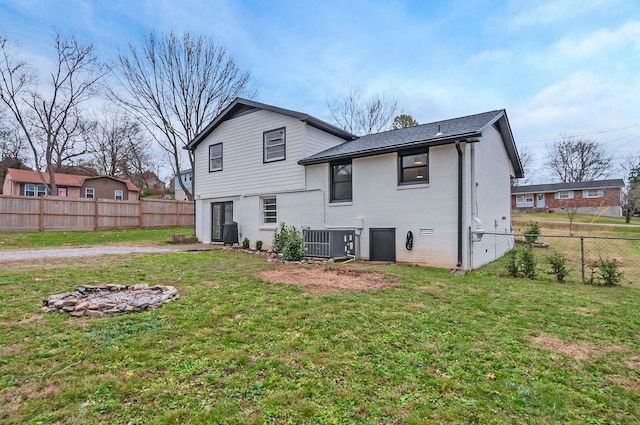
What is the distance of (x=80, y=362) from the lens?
109 inches

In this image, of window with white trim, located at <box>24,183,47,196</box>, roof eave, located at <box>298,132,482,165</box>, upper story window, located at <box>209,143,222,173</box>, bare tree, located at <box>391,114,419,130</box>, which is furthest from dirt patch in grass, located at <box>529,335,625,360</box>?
window with white trim, located at <box>24,183,47,196</box>

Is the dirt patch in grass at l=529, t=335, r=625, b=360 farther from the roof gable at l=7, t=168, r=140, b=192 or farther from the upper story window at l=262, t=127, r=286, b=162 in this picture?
the roof gable at l=7, t=168, r=140, b=192

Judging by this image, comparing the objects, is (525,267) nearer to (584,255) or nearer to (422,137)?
(422,137)

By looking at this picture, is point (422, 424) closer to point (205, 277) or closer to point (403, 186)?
point (205, 277)

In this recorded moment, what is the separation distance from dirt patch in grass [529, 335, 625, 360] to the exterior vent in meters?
6.60

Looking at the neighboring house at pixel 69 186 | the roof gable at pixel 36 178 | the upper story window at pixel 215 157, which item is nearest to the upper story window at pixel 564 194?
the upper story window at pixel 215 157

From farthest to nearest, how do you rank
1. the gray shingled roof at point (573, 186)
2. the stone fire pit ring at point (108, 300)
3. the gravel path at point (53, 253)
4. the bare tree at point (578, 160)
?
1. the bare tree at point (578, 160)
2. the gray shingled roof at point (573, 186)
3. the gravel path at point (53, 253)
4. the stone fire pit ring at point (108, 300)

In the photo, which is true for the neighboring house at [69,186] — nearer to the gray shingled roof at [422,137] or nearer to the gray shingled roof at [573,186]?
the gray shingled roof at [422,137]

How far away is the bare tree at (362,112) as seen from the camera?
25500 millimetres

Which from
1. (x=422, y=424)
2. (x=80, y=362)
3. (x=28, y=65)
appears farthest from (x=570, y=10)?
(x=28, y=65)

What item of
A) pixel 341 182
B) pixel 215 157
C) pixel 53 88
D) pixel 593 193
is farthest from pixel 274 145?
pixel 593 193

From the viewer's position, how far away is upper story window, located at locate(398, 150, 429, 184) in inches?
356

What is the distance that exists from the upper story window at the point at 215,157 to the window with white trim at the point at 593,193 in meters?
35.8

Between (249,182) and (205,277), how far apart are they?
22.7 ft
